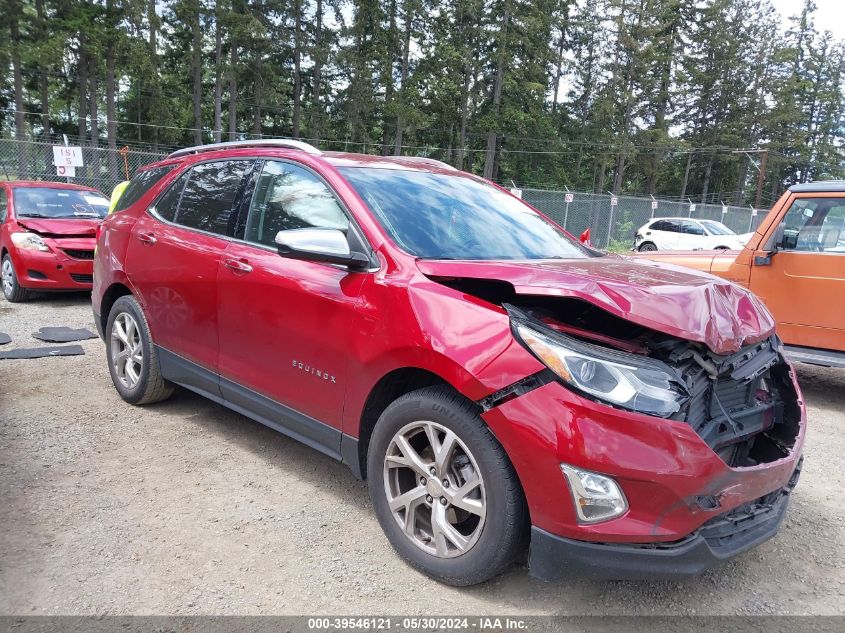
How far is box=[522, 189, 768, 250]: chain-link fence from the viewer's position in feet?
80.5

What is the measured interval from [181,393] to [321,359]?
2.33 metres

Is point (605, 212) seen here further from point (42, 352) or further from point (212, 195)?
point (212, 195)

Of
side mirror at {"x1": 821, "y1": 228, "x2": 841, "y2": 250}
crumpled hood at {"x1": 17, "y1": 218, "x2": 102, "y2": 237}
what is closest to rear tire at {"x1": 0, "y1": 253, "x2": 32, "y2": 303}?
crumpled hood at {"x1": 17, "y1": 218, "x2": 102, "y2": 237}

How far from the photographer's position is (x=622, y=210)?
26.3 meters

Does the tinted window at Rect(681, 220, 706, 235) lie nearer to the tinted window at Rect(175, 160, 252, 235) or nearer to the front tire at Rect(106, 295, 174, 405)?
the tinted window at Rect(175, 160, 252, 235)

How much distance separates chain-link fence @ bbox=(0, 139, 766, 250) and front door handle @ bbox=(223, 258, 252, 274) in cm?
1376

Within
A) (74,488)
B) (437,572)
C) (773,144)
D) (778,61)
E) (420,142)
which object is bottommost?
(74,488)

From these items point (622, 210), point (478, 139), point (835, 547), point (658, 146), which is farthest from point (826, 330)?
point (658, 146)

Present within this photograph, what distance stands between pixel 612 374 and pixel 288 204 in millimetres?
2028

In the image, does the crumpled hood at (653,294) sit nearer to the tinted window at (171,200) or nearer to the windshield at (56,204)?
the tinted window at (171,200)

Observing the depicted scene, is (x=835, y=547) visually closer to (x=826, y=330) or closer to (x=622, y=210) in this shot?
(x=826, y=330)

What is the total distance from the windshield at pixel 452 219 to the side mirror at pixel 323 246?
23 centimetres

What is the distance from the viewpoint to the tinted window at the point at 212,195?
11.7ft

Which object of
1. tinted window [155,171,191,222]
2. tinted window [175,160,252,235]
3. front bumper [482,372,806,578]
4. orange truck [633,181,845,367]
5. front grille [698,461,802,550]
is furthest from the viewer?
orange truck [633,181,845,367]
